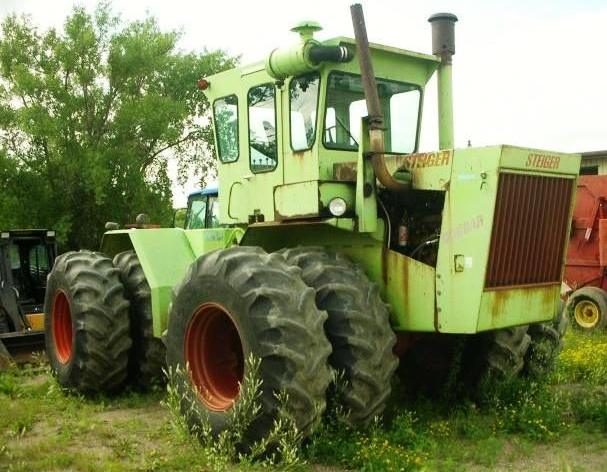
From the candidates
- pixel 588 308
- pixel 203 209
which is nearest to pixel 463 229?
pixel 203 209

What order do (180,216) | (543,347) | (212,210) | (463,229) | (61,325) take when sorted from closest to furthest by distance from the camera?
1. (463,229)
2. (543,347)
3. (61,325)
4. (212,210)
5. (180,216)

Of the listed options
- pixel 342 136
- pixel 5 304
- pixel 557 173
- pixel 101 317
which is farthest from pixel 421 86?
pixel 5 304

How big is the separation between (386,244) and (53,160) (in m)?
22.4

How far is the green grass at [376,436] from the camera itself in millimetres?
5109

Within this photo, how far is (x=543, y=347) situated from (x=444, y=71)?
2.53m

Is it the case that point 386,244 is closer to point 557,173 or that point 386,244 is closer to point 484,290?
point 484,290

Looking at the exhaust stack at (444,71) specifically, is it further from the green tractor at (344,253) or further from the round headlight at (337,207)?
the round headlight at (337,207)

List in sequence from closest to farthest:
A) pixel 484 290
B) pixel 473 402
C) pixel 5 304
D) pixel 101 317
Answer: pixel 484 290
pixel 473 402
pixel 101 317
pixel 5 304

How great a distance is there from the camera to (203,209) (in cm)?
1077

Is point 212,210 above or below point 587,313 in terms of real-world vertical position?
above

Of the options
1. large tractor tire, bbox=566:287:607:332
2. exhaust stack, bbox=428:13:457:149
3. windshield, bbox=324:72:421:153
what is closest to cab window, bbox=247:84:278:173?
windshield, bbox=324:72:421:153

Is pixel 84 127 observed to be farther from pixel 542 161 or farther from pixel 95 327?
pixel 542 161

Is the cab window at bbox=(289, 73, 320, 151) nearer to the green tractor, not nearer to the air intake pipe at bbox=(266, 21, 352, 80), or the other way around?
the green tractor

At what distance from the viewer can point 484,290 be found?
17.1 ft
